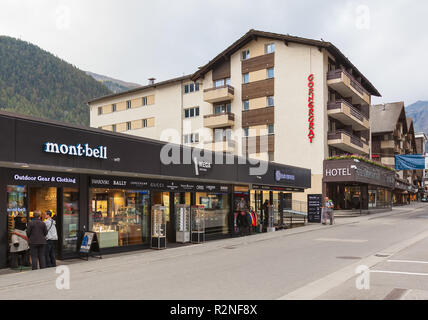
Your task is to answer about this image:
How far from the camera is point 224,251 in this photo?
15.9 m

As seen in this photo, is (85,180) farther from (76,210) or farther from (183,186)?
(183,186)

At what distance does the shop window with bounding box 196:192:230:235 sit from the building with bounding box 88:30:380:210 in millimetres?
20213

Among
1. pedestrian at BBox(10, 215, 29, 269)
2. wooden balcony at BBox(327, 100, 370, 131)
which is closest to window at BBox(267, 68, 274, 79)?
wooden balcony at BBox(327, 100, 370, 131)

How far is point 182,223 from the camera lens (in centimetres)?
1867

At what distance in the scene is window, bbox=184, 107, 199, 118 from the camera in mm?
49188

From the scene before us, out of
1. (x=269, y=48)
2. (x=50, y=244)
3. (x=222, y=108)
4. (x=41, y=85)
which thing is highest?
(x=41, y=85)

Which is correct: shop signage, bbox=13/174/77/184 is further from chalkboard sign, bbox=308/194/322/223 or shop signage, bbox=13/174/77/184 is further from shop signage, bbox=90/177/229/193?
chalkboard sign, bbox=308/194/322/223

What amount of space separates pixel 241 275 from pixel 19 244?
21.1 feet

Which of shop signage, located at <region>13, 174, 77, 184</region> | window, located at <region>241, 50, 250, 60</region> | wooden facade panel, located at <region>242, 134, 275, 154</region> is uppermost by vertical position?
window, located at <region>241, 50, 250, 60</region>

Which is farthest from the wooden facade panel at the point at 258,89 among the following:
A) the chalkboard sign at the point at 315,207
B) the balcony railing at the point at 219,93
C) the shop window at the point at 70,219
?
the shop window at the point at 70,219

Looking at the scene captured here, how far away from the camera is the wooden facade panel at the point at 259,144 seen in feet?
142

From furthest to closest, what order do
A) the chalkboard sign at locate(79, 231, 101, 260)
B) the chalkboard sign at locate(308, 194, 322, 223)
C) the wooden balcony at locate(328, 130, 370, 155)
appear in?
the wooden balcony at locate(328, 130, 370, 155), the chalkboard sign at locate(308, 194, 322, 223), the chalkboard sign at locate(79, 231, 101, 260)

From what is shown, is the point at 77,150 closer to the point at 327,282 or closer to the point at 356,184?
the point at 327,282

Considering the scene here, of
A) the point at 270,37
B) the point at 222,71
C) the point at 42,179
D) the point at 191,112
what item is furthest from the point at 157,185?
the point at 191,112
